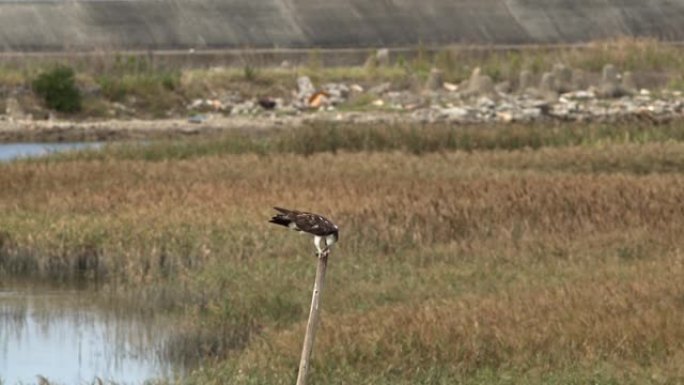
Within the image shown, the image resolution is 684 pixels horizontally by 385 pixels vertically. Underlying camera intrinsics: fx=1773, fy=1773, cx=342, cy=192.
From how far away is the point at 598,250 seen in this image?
1367cm

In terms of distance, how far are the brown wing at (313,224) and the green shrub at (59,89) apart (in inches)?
985

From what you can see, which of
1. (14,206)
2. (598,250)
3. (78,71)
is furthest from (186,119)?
(598,250)

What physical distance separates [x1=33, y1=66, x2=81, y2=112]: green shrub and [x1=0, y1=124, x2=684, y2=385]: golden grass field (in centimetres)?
1069

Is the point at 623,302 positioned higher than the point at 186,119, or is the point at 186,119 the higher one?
the point at 623,302

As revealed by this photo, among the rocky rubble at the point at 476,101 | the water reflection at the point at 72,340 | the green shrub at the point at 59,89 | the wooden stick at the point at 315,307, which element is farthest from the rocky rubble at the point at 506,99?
the wooden stick at the point at 315,307

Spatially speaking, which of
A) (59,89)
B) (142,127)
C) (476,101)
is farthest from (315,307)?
(476,101)

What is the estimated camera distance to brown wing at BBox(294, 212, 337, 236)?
7.05 metres

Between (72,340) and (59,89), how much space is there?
1989cm

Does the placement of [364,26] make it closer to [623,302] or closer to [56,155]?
[56,155]

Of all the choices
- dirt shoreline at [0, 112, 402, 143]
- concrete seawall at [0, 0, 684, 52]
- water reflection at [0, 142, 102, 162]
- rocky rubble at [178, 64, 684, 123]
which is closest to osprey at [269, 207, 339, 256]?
water reflection at [0, 142, 102, 162]

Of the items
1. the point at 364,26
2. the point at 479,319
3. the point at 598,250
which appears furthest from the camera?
A: the point at 364,26

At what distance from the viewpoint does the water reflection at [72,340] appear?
11.2 m

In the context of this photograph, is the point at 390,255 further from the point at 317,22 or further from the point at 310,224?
the point at 317,22

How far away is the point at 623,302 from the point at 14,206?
732 centimetres
